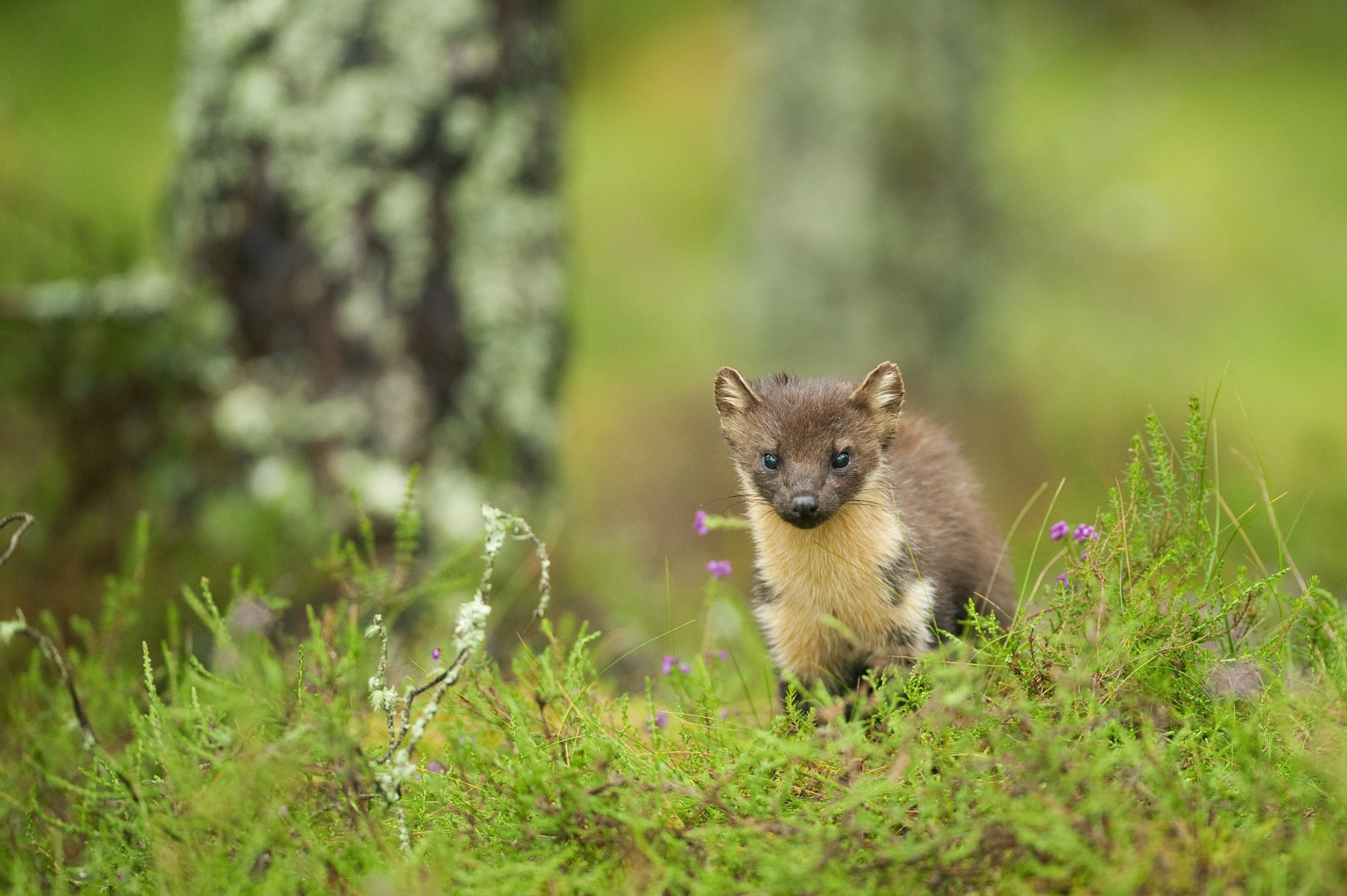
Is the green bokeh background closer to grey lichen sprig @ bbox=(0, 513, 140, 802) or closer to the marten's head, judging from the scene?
the marten's head

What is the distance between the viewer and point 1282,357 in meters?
14.5

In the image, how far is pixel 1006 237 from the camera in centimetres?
1458

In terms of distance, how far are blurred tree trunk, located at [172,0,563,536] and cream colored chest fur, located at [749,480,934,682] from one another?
2.12 m

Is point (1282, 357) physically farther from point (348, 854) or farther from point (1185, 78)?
point (348, 854)

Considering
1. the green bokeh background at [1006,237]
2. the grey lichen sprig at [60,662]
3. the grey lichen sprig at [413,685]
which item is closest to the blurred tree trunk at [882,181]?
the green bokeh background at [1006,237]

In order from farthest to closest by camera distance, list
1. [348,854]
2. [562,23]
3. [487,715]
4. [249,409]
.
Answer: [562,23] → [249,409] → [487,715] → [348,854]

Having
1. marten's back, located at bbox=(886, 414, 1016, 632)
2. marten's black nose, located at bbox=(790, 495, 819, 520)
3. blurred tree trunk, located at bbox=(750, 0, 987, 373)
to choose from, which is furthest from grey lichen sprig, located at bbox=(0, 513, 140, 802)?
blurred tree trunk, located at bbox=(750, 0, 987, 373)

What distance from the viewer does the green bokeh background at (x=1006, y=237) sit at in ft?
21.8

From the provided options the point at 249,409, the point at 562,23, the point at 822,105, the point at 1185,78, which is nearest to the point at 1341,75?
the point at 1185,78

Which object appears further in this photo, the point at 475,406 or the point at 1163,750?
the point at 475,406

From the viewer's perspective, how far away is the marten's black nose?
142 inches

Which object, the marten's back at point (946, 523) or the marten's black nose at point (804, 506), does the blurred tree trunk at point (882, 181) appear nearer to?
the marten's back at point (946, 523)

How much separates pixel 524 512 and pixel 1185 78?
20.5m

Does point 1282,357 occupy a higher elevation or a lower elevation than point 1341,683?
higher
